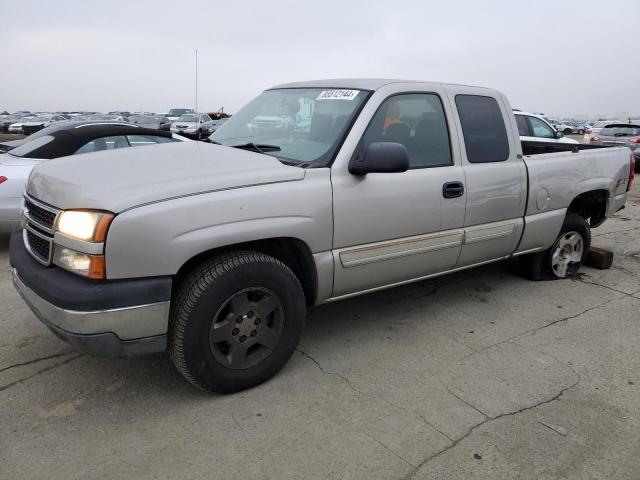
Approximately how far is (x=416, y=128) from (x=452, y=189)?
50 centimetres

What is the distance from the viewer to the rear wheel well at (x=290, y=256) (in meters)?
2.81

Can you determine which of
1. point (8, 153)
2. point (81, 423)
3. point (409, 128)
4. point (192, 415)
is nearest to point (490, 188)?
point (409, 128)

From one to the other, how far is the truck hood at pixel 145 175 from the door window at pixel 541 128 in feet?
36.5

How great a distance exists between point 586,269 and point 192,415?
15.1ft

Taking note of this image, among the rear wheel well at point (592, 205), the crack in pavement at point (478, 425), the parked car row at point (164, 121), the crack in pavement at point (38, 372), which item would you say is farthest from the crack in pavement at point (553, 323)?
the parked car row at point (164, 121)

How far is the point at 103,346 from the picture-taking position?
2492 mm

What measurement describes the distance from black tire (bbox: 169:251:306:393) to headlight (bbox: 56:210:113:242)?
0.51 m

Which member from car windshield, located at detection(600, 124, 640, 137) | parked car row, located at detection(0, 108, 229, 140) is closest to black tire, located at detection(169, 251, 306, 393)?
car windshield, located at detection(600, 124, 640, 137)

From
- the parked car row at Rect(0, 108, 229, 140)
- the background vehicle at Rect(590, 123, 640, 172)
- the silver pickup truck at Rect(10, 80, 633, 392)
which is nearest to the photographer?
the silver pickup truck at Rect(10, 80, 633, 392)

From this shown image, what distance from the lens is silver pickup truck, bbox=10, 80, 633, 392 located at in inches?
97.7

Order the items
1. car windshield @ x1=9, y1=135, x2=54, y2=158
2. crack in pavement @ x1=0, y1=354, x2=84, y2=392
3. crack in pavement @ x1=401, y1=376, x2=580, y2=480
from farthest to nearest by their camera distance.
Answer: car windshield @ x1=9, y1=135, x2=54, y2=158, crack in pavement @ x1=0, y1=354, x2=84, y2=392, crack in pavement @ x1=401, y1=376, x2=580, y2=480

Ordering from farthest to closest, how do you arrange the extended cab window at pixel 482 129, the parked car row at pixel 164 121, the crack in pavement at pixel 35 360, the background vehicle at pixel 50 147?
1. the parked car row at pixel 164 121
2. the background vehicle at pixel 50 147
3. the extended cab window at pixel 482 129
4. the crack in pavement at pixel 35 360

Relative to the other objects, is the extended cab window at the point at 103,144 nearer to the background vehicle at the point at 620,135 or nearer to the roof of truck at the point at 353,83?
the roof of truck at the point at 353,83

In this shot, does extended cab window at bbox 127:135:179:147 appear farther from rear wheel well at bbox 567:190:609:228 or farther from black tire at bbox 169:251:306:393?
rear wheel well at bbox 567:190:609:228
